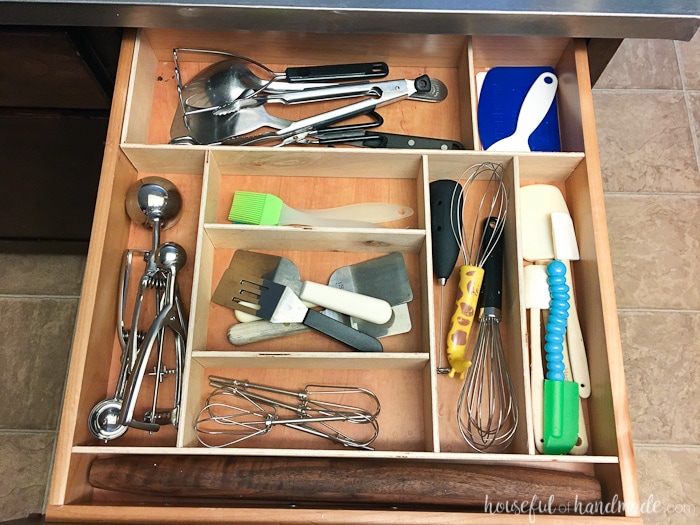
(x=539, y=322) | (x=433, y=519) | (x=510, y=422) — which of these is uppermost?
(x=539, y=322)

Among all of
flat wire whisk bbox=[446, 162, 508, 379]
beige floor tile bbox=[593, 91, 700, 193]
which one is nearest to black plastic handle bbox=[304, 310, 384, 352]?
flat wire whisk bbox=[446, 162, 508, 379]

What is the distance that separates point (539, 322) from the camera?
2.54ft

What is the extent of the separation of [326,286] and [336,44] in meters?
0.38

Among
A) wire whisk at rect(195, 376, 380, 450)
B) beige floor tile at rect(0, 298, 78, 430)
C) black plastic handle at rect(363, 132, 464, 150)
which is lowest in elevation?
wire whisk at rect(195, 376, 380, 450)

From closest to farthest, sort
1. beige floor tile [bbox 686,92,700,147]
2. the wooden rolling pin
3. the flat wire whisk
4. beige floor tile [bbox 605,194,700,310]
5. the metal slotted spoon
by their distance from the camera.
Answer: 1. the wooden rolling pin
2. the flat wire whisk
3. the metal slotted spoon
4. beige floor tile [bbox 605,194,700,310]
5. beige floor tile [bbox 686,92,700,147]

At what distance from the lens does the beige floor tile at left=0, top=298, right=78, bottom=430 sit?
3.71 ft

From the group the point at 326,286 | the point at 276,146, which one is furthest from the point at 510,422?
the point at 276,146

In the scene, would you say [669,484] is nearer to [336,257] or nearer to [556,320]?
[556,320]

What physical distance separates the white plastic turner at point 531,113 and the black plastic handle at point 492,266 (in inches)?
5.0

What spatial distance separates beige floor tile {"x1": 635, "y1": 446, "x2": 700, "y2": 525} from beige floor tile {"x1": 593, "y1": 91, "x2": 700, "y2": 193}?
0.56 metres

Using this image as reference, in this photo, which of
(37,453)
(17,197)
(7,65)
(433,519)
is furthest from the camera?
(37,453)

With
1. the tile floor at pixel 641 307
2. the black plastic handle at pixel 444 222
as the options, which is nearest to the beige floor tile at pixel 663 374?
the tile floor at pixel 641 307

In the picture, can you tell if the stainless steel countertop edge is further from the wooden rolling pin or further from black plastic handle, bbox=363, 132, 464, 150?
the wooden rolling pin

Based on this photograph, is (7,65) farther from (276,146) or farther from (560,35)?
(560,35)
